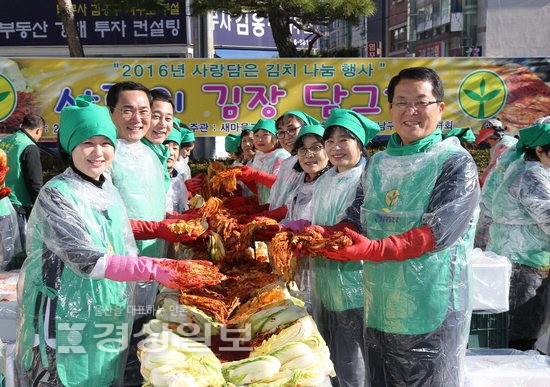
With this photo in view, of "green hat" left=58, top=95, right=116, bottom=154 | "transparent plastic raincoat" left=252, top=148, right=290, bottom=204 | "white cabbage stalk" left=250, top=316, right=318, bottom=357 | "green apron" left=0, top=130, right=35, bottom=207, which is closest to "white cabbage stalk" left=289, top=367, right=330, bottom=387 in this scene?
"white cabbage stalk" left=250, top=316, right=318, bottom=357

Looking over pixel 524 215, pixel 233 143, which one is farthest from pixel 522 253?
pixel 233 143

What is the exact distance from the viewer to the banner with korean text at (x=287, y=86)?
8398mm

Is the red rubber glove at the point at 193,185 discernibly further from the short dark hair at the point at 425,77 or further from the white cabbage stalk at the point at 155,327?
the short dark hair at the point at 425,77

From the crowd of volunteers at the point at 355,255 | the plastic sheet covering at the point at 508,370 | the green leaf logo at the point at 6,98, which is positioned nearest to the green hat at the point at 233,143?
the green leaf logo at the point at 6,98

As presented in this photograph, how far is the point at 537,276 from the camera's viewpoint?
4.27m

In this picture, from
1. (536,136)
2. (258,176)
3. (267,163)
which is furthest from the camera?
(267,163)

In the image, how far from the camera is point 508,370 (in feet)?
10.7

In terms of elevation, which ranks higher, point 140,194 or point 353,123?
point 353,123

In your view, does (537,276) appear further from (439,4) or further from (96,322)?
(439,4)

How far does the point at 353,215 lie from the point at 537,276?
1.88 meters

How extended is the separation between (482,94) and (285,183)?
202 inches

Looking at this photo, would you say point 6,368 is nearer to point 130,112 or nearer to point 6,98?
point 130,112

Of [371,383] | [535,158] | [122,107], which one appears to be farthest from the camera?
[535,158]

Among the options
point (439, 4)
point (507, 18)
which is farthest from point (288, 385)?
point (439, 4)
